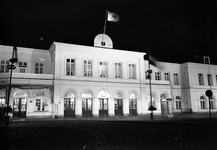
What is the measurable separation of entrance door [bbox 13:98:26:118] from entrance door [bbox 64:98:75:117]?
5.31 m

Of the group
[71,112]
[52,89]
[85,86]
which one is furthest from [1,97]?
[85,86]

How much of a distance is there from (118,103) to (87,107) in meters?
5.14

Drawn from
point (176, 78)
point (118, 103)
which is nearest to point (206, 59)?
point (176, 78)

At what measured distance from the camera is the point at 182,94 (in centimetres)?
4262

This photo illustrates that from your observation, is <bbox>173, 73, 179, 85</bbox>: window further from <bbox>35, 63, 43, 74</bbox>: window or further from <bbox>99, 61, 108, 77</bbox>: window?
<bbox>35, 63, 43, 74</bbox>: window

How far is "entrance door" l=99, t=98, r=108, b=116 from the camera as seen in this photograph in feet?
99.7

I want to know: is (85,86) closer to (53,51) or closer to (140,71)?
(53,51)

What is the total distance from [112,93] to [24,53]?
14.6m

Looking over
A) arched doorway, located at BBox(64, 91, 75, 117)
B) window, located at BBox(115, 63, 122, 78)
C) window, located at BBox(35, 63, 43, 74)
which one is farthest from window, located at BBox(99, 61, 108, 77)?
window, located at BBox(35, 63, 43, 74)

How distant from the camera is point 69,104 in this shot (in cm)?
2859

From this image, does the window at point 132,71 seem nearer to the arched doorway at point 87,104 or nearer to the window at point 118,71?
the window at point 118,71

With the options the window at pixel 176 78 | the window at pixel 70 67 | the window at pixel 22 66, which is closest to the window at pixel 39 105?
the window at pixel 70 67

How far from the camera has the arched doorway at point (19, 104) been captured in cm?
2642

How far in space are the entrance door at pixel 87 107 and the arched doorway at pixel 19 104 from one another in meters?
7.83
